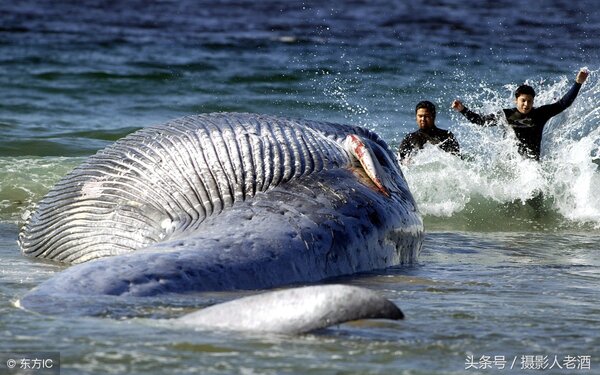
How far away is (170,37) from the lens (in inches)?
1155

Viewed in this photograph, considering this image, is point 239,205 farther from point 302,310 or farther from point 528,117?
point 528,117

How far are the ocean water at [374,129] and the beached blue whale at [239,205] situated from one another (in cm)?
24

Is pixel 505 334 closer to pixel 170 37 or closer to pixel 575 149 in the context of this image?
pixel 575 149

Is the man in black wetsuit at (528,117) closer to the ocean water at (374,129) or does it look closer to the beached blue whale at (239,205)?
the ocean water at (374,129)

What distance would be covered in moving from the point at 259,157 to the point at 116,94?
14.2m

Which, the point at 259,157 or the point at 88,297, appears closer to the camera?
the point at 88,297

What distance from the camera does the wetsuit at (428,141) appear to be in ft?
46.3

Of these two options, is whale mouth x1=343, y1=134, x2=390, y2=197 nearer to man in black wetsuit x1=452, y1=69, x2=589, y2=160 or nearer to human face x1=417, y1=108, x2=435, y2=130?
human face x1=417, y1=108, x2=435, y2=130

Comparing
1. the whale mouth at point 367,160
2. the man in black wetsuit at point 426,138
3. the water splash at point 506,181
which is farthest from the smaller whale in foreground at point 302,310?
the man in black wetsuit at point 426,138

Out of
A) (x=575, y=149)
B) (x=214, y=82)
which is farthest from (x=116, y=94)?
(x=575, y=149)

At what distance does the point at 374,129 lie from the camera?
712 inches

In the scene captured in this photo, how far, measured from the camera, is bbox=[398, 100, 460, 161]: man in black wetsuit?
1413cm

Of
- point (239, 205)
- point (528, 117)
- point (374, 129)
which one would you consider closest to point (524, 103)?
point (528, 117)

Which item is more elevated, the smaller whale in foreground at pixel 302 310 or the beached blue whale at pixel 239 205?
the beached blue whale at pixel 239 205
